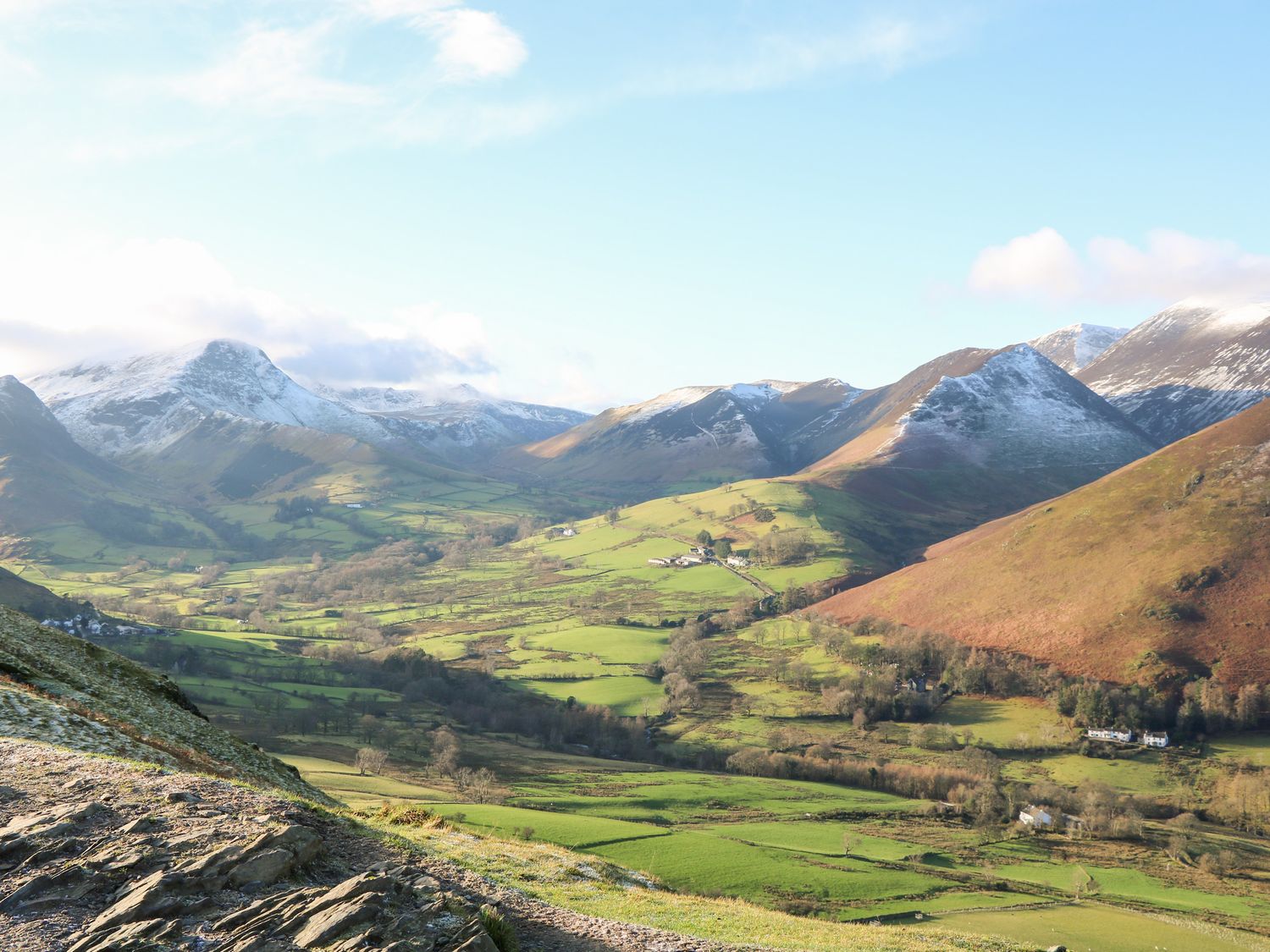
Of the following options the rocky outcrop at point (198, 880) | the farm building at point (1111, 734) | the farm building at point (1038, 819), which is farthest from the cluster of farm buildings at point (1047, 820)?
the rocky outcrop at point (198, 880)

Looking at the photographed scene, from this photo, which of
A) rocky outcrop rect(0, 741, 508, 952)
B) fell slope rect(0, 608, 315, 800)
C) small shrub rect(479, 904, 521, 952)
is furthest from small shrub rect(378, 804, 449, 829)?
small shrub rect(479, 904, 521, 952)

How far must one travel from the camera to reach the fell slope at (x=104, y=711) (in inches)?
1286

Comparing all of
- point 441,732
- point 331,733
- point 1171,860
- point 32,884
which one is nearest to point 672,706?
point 441,732

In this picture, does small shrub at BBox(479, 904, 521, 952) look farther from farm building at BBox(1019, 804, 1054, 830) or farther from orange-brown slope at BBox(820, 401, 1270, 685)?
orange-brown slope at BBox(820, 401, 1270, 685)

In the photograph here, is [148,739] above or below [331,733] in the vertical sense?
above

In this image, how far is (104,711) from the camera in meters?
39.8

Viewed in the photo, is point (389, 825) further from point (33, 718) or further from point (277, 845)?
point (33, 718)

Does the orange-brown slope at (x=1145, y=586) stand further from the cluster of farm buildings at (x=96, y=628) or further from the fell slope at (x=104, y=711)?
the cluster of farm buildings at (x=96, y=628)

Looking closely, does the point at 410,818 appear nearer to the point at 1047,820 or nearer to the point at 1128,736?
the point at 1047,820

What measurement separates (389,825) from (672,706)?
126531mm

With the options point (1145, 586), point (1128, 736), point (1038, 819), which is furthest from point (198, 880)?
point (1145, 586)

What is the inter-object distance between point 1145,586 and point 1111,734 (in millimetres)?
46152

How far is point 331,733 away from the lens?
130875mm

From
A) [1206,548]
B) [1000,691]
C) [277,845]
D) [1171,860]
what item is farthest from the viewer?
[1206,548]
